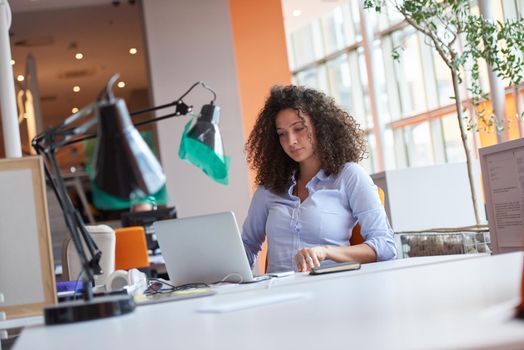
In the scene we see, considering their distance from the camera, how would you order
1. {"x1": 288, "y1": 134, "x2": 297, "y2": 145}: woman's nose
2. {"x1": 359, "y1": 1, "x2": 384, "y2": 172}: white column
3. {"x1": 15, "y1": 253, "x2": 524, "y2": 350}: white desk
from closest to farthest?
{"x1": 15, "y1": 253, "x2": 524, "y2": 350}: white desk
{"x1": 288, "y1": 134, "x2": 297, "y2": 145}: woman's nose
{"x1": 359, "y1": 1, "x2": 384, "y2": 172}: white column

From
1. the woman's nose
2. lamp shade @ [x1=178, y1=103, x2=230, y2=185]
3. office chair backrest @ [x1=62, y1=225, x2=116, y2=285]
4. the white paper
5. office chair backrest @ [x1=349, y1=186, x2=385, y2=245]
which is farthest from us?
office chair backrest @ [x1=62, y1=225, x2=116, y2=285]

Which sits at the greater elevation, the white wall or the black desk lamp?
the white wall

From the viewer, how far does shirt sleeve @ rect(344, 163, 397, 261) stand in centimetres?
298

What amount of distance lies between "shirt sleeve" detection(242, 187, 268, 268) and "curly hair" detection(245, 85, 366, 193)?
0.20 ft

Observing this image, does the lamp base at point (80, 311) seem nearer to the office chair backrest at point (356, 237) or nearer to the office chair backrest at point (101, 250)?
the office chair backrest at point (356, 237)

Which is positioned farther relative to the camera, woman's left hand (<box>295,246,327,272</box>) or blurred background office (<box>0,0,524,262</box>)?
blurred background office (<box>0,0,524,262</box>)

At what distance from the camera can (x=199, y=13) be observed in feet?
30.8

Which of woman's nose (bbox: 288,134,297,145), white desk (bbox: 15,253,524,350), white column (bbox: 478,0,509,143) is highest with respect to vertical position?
white column (bbox: 478,0,509,143)

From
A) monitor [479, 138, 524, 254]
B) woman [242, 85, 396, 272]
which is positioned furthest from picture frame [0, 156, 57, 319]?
monitor [479, 138, 524, 254]

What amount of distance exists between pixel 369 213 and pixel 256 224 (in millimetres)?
556

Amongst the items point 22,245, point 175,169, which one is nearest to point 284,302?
point 22,245

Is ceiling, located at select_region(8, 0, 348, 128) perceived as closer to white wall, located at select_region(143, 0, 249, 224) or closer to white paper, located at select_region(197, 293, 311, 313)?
white wall, located at select_region(143, 0, 249, 224)

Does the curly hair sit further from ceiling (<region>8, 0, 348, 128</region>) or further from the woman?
ceiling (<region>8, 0, 348, 128</region>)

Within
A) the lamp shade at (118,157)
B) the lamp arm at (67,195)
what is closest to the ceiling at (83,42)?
the lamp arm at (67,195)
